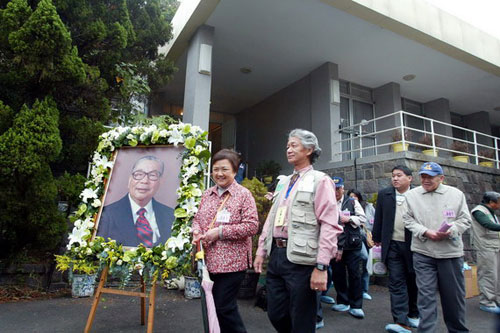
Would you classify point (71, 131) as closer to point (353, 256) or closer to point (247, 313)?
point (247, 313)

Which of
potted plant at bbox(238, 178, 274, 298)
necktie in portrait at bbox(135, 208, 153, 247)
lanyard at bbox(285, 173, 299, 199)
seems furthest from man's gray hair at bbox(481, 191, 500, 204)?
necktie in portrait at bbox(135, 208, 153, 247)

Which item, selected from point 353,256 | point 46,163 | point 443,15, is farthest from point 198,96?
point 443,15

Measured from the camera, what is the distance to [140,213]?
300cm

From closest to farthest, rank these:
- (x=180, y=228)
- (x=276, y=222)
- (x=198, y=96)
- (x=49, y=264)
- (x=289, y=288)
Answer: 1. (x=289, y=288)
2. (x=276, y=222)
3. (x=180, y=228)
4. (x=49, y=264)
5. (x=198, y=96)

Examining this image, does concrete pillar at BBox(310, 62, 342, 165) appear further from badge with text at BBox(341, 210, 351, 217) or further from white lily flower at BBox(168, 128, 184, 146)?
white lily flower at BBox(168, 128, 184, 146)

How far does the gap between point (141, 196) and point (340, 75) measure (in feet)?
29.3

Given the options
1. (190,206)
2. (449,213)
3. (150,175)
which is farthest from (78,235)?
(449,213)

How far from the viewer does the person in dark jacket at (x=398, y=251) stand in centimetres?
343

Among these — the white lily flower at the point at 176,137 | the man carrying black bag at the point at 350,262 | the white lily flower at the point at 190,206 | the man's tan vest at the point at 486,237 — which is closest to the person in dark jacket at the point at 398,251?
the man carrying black bag at the point at 350,262

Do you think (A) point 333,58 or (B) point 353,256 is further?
(A) point 333,58

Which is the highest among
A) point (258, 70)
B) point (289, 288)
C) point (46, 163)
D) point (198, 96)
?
point (258, 70)

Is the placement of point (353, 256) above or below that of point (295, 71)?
below

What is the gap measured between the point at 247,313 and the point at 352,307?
4.48 feet

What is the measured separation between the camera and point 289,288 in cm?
216
